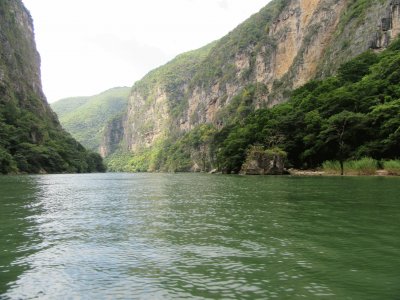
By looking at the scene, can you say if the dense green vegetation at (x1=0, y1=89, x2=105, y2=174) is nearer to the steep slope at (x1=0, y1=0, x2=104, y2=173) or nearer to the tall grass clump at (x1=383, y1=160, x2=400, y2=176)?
the steep slope at (x1=0, y1=0, x2=104, y2=173)

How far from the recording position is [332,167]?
66.9m

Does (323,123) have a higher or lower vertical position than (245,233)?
higher

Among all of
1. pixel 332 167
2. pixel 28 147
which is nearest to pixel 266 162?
pixel 332 167

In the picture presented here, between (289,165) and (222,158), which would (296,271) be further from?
(222,158)

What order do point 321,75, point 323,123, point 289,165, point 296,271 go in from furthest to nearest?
point 321,75
point 289,165
point 323,123
point 296,271

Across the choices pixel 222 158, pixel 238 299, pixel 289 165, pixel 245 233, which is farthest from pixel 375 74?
pixel 238 299

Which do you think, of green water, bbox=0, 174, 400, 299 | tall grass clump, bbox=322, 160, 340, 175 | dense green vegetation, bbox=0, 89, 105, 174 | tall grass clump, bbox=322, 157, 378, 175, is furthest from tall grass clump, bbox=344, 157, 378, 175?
dense green vegetation, bbox=0, 89, 105, 174

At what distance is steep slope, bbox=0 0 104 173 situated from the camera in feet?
392

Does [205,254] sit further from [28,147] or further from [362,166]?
[28,147]

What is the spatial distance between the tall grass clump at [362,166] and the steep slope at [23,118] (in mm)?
82197

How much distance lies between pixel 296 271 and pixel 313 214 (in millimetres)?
10149

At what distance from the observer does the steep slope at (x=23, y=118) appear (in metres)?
120

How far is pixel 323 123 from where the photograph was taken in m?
74.2

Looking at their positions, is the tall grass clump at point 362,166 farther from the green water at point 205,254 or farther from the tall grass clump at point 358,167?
the green water at point 205,254
